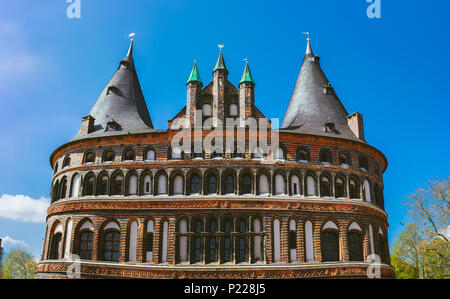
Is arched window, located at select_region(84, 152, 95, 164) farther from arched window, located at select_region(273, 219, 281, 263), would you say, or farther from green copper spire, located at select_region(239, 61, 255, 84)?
arched window, located at select_region(273, 219, 281, 263)

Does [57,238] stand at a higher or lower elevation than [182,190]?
lower

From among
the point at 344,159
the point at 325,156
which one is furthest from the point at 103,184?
the point at 344,159

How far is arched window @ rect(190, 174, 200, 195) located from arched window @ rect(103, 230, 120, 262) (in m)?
4.78

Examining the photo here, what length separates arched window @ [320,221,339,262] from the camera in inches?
848

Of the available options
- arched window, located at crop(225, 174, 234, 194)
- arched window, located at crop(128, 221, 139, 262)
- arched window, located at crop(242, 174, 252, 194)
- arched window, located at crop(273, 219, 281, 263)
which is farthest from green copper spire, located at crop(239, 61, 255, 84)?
arched window, located at crop(128, 221, 139, 262)

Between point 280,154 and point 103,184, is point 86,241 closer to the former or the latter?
point 103,184

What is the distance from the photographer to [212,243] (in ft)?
69.6

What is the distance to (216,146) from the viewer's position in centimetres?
2245

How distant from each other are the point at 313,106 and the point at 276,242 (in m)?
10.1

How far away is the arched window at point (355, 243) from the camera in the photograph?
2200 cm
